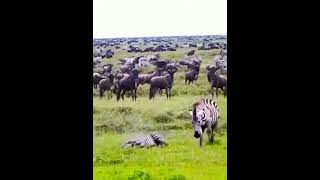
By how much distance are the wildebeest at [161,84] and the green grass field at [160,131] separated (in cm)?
2

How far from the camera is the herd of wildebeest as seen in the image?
87.0 inches

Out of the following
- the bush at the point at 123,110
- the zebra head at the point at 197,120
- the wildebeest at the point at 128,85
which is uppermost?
the wildebeest at the point at 128,85

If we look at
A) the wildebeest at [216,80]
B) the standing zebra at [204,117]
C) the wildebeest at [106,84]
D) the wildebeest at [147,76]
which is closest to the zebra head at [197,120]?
the standing zebra at [204,117]

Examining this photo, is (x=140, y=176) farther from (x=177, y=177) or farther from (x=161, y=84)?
(x=161, y=84)

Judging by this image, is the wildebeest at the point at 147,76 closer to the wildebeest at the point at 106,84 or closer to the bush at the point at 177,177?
the wildebeest at the point at 106,84

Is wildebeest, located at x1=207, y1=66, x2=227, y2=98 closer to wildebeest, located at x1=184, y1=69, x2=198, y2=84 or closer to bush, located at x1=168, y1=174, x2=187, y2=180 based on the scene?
wildebeest, located at x1=184, y1=69, x2=198, y2=84

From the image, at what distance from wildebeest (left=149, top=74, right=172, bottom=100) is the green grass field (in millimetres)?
23

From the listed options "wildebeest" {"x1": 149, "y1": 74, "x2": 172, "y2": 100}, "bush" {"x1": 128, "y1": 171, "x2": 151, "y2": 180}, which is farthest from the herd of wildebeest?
"bush" {"x1": 128, "y1": 171, "x2": 151, "y2": 180}

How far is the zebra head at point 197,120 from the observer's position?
2.24m

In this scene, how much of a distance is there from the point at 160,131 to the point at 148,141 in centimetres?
7

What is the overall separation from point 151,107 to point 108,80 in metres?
0.23
